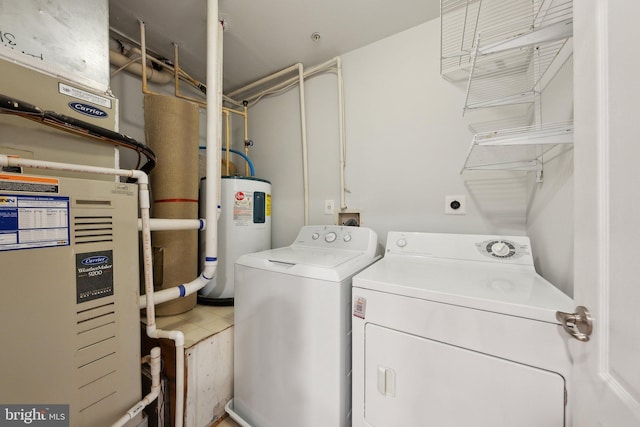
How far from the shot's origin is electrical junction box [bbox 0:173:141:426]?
609mm

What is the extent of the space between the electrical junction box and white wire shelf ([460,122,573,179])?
1448mm

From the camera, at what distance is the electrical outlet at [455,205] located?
134 cm

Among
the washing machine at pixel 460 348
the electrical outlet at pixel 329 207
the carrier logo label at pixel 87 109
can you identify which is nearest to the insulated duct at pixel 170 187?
the carrier logo label at pixel 87 109

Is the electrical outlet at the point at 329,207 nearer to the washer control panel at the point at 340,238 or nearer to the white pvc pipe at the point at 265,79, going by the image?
the washer control panel at the point at 340,238

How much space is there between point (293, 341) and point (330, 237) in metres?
0.64

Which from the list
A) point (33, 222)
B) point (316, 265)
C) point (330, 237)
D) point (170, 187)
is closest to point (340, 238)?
point (330, 237)

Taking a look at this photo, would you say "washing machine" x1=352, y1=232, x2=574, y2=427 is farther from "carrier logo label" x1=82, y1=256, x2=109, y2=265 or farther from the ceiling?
the ceiling

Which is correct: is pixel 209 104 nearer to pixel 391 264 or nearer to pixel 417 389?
pixel 391 264

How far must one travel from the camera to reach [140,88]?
1.73 metres

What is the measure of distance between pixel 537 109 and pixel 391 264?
3.42 feet

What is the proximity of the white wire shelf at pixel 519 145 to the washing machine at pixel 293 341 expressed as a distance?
0.76 meters

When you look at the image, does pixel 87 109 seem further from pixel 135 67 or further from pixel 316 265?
pixel 316 265

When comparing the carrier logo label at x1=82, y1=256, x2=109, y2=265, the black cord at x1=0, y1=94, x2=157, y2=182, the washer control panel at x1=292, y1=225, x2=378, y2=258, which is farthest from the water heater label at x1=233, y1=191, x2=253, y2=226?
the carrier logo label at x1=82, y1=256, x2=109, y2=265

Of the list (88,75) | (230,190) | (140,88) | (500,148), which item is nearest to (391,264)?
(500,148)
